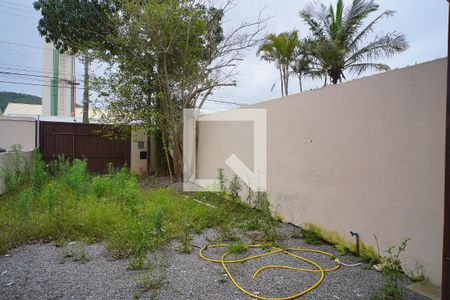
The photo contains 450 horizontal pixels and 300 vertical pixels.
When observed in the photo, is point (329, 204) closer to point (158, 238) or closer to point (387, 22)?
point (158, 238)

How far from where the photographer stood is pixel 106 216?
424 cm

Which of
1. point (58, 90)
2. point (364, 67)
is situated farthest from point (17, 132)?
point (58, 90)

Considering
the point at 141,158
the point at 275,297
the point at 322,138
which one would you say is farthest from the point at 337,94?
the point at 141,158

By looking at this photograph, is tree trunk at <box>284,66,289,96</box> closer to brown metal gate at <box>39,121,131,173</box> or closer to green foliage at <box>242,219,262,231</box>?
brown metal gate at <box>39,121,131,173</box>

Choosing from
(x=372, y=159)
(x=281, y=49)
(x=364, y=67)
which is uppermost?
(x=281, y=49)

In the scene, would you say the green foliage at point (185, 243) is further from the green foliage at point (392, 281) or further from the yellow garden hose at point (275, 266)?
the green foliage at point (392, 281)

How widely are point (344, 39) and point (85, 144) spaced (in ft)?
29.1

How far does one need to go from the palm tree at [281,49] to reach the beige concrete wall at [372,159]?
→ 21.8 feet

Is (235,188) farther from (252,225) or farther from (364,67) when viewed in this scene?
(364,67)

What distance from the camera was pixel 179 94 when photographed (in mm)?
8461

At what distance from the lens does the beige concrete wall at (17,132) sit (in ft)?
31.8

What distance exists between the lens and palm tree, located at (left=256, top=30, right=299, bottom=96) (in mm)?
10727

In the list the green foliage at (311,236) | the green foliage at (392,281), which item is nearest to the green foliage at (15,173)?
the green foliage at (311,236)

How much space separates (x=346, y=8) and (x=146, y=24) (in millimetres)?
6263
